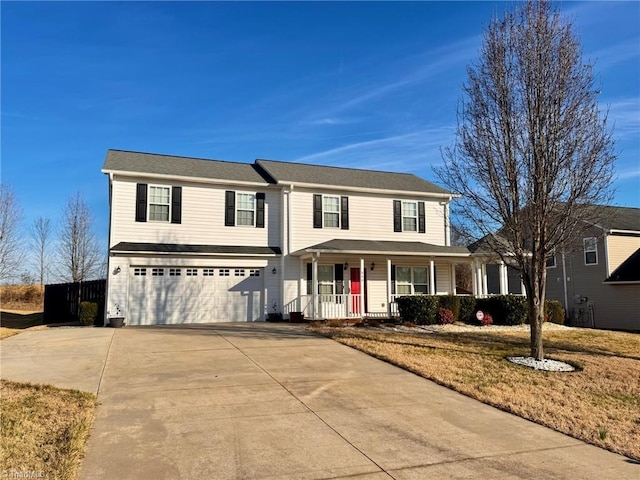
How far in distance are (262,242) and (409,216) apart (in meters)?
6.76

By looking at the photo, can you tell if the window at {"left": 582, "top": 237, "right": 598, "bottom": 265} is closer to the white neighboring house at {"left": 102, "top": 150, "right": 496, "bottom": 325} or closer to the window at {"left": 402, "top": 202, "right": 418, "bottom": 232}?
the white neighboring house at {"left": 102, "top": 150, "right": 496, "bottom": 325}

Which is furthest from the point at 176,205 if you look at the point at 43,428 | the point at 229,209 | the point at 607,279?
the point at 607,279

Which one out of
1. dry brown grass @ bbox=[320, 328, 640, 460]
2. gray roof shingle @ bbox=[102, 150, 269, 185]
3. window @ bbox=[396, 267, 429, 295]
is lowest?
dry brown grass @ bbox=[320, 328, 640, 460]

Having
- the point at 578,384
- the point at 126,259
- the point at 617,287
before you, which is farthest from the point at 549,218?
the point at 617,287

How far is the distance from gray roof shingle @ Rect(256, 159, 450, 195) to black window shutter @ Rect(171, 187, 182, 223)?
3837mm

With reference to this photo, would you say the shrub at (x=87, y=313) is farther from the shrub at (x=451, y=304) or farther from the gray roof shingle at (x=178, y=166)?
the shrub at (x=451, y=304)

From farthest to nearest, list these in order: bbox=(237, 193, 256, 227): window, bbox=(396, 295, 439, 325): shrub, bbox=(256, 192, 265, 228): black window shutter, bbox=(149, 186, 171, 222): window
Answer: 1. bbox=(256, 192, 265, 228): black window shutter
2. bbox=(237, 193, 256, 227): window
3. bbox=(149, 186, 171, 222): window
4. bbox=(396, 295, 439, 325): shrub

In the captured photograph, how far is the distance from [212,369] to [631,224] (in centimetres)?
2329

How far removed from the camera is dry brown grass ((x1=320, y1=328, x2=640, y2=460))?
7155 millimetres

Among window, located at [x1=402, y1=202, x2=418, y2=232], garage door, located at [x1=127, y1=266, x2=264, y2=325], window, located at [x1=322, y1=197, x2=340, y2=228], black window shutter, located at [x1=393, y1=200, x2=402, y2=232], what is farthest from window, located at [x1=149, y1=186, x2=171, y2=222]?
window, located at [x1=402, y1=202, x2=418, y2=232]

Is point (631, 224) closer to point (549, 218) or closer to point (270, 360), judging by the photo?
point (549, 218)

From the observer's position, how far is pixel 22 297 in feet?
121

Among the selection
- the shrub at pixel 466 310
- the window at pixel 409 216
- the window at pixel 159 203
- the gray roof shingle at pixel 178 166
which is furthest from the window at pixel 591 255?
the window at pixel 159 203

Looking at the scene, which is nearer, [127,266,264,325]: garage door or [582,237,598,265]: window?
[127,266,264,325]: garage door
